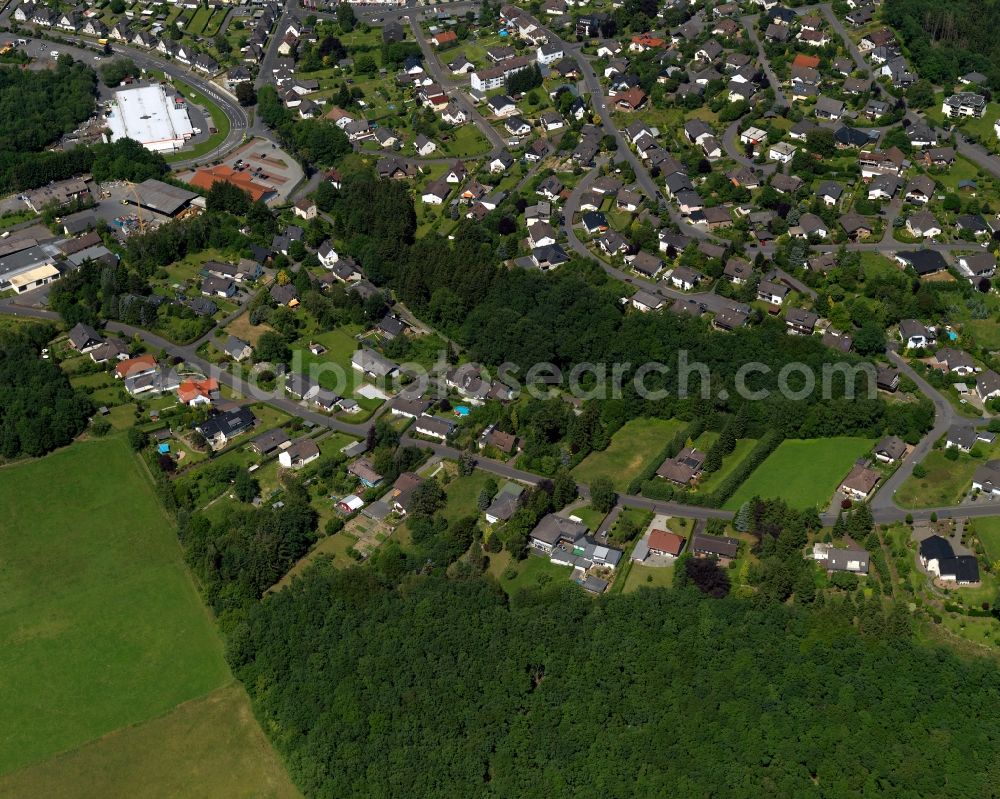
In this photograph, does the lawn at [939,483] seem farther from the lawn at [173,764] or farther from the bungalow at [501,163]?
the bungalow at [501,163]

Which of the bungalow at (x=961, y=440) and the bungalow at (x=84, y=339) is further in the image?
the bungalow at (x=84, y=339)

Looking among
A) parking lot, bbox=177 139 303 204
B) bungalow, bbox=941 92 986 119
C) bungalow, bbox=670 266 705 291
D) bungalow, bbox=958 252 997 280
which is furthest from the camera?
bungalow, bbox=941 92 986 119

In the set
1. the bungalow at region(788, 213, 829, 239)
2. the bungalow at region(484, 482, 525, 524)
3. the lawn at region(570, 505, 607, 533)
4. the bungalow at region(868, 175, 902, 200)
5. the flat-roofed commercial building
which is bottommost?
the lawn at region(570, 505, 607, 533)

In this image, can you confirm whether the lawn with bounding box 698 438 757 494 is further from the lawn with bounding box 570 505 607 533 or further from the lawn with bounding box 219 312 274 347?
the lawn with bounding box 219 312 274 347

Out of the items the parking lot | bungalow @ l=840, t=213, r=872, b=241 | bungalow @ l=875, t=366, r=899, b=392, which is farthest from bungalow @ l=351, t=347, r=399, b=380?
bungalow @ l=840, t=213, r=872, b=241

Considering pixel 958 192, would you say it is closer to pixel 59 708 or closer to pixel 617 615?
pixel 617 615

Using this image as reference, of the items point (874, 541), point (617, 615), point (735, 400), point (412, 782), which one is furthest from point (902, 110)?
point (412, 782)

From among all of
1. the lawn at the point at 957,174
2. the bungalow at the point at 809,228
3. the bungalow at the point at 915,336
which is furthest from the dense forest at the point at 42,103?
the lawn at the point at 957,174
